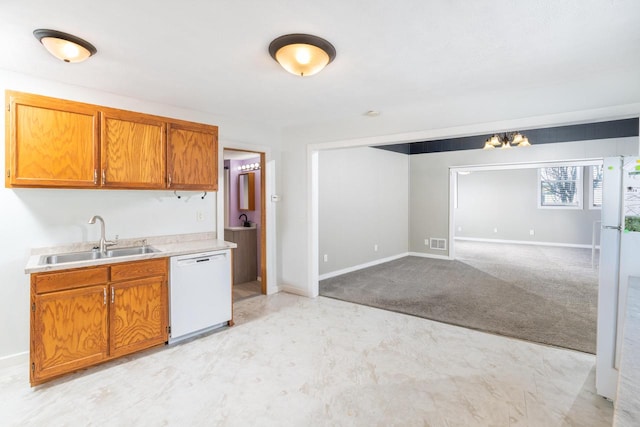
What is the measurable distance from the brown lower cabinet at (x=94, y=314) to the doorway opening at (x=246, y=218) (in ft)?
5.44

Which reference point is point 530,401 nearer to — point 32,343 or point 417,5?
point 417,5

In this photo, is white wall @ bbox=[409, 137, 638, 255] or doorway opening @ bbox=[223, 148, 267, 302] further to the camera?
white wall @ bbox=[409, 137, 638, 255]

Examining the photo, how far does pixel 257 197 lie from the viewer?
18.3ft

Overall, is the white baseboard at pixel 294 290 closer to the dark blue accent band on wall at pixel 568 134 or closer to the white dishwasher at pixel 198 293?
the white dishwasher at pixel 198 293

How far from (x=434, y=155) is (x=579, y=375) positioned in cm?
563

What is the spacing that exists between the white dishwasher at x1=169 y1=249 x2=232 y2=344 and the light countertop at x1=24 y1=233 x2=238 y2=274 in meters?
0.08

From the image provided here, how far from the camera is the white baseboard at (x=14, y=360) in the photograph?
8.54 feet

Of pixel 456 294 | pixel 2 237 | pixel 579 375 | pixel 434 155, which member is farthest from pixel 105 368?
pixel 434 155

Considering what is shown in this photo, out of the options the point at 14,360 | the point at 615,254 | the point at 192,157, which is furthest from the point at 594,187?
the point at 14,360

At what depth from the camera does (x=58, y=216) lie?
9.31ft

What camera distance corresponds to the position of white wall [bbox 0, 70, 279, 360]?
2623mm

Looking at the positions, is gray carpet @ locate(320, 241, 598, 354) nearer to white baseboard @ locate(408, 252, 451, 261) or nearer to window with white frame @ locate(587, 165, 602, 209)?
white baseboard @ locate(408, 252, 451, 261)

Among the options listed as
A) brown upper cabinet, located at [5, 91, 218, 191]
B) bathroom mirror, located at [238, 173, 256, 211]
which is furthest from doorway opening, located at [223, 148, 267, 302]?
brown upper cabinet, located at [5, 91, 218, 191]

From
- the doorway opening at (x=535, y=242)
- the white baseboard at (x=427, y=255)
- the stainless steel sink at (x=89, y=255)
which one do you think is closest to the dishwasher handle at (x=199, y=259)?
the stainless steel sink at (x=89, y=255)
